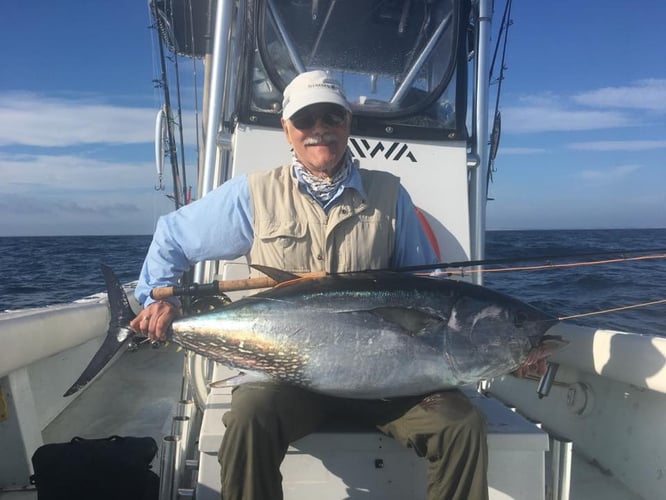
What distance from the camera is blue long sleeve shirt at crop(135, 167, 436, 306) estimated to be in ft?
8.77

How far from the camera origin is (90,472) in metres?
2.35

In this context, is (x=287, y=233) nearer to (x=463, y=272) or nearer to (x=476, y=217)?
(x=463, y=272)

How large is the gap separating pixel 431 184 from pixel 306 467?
2235 millimetres

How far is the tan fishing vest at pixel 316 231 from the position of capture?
8.61 ft

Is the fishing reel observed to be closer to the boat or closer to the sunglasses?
the boat

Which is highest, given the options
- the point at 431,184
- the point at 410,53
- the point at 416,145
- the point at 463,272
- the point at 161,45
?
the point at 161,45

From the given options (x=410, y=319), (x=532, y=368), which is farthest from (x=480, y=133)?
(x=410, y=319)

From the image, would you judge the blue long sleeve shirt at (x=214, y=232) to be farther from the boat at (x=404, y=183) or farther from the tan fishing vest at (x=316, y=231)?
the boat at (x=404, y=183)

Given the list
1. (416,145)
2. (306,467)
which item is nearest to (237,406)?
(306,467)

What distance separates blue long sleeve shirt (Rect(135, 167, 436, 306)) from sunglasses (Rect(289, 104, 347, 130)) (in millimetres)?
284

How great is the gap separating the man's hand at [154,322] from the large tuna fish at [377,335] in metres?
0.16

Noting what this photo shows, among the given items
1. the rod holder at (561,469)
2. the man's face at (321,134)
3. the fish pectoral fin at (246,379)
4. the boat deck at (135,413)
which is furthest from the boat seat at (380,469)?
the man's face at (321,134)

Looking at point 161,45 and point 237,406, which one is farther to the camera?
point 161,45

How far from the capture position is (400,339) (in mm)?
2096
